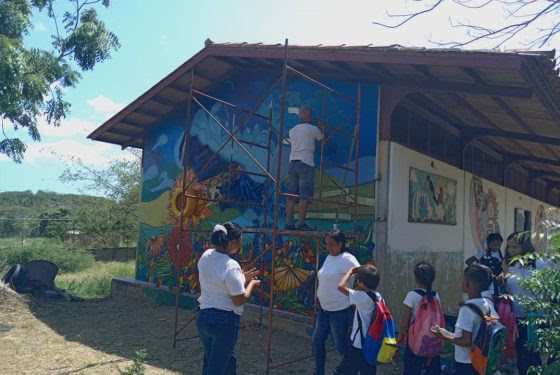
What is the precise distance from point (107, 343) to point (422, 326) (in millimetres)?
4707

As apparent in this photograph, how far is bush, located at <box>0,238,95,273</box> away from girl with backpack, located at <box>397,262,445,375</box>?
588 inches

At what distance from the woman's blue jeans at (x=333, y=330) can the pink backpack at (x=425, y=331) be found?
0.64 m

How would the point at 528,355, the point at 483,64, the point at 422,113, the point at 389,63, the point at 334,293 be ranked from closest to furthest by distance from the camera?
the point at 334,293
the point at 528,355
the point at 483,64
the point at 389,63
the point at 422,113

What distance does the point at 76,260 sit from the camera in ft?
58.3

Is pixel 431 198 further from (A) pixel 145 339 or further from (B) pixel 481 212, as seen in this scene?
(A) pixel 145 339

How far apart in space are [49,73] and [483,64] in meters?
10.1

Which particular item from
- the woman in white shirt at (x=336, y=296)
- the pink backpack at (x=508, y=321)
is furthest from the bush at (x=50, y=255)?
the pink backpack at (x=508, y=321)

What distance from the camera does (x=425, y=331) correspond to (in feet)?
15.1

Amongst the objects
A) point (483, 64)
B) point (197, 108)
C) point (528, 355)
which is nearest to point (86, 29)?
point (197, 108)

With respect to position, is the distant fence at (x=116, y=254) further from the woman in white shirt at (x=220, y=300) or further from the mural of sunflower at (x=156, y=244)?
the woman in white shirt at (x=220, y=300)

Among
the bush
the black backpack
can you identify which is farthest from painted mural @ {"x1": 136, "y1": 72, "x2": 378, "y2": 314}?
the bush

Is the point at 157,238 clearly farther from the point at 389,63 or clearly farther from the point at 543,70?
the point at 543,70

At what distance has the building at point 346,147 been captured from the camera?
6.95 metres

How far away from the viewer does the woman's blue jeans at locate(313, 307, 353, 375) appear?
508 centimetres
